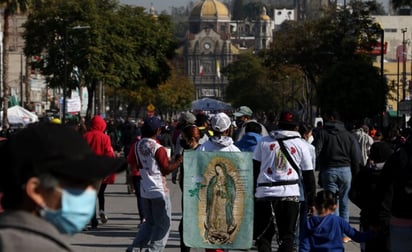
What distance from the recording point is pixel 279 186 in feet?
39.2

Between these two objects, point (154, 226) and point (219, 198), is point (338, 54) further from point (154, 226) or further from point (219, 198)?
point (219, 198)

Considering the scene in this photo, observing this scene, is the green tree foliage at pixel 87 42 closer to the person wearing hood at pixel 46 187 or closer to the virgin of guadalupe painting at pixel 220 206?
the virgin of guadalupe painting at pixel 220 206

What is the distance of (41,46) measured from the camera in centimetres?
6047

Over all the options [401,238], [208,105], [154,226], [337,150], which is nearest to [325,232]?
[401,238]

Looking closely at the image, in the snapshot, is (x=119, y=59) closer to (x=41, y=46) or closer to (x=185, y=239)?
(x=41, y=46)

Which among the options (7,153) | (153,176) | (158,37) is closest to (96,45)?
(158,37)

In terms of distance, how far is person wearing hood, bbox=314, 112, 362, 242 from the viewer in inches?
600

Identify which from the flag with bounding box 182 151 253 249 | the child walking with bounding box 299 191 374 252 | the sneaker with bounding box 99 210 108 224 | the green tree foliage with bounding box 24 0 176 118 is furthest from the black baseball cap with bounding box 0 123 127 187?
the green tree foliage with bounding box 24 0 176 118

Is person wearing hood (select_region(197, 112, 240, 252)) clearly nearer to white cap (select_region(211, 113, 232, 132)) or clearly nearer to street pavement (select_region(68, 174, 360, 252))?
white cap (select_region(211, 113, 232, 132))

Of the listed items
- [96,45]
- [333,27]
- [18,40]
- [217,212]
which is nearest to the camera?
[217,212]

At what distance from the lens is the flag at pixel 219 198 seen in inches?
468

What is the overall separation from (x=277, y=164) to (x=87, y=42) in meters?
47.8

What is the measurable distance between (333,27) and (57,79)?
56.3 feet

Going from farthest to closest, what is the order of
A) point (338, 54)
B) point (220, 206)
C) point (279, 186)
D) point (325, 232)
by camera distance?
point (338, 54)
point (220, 206)
point (279, 186)
point (325, 232)
